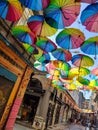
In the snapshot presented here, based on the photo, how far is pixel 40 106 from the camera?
1716 cm

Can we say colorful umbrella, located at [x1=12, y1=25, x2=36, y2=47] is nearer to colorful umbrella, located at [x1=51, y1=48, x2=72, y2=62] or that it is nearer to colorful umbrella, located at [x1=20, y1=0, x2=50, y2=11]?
colorful umbrella, located at [x1=51, y1=48, x2=72, y2=62]

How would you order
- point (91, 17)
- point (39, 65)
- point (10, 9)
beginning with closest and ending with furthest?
1. point (91, 17)
2. point (10, 9)
3. point (39, 65)

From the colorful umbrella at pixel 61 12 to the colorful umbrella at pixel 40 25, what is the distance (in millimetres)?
267

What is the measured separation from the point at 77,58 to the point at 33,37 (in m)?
2.29

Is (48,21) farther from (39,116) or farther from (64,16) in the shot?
(39,116)

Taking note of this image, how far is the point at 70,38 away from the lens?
6.15m

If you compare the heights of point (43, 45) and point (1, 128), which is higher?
point (43, 45)

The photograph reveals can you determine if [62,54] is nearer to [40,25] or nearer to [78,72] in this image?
[40,25]

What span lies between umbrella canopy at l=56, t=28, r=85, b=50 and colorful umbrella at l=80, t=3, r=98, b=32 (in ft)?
2.23

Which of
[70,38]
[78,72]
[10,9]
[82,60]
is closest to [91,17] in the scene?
[70,38]

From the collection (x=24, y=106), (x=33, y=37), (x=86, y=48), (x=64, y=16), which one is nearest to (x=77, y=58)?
(x=86, y=48)

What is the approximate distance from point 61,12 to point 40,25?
1.08m

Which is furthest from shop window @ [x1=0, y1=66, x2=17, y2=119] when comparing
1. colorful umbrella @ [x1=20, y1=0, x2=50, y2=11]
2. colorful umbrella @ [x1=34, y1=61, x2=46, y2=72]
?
→ colorful umbrella @ [x1=20, y1=0, x2=50, y2=11]

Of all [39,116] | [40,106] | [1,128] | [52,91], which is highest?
[52,91]
